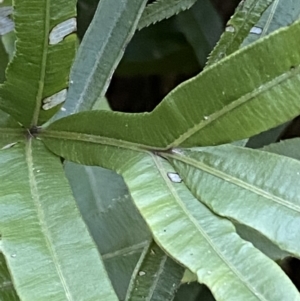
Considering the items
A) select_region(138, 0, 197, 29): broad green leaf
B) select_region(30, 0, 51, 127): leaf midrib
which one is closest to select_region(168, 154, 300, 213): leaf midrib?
select_region(30, 0, 51, 127): leaf midrib

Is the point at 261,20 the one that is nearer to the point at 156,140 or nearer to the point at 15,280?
the point at 156,140

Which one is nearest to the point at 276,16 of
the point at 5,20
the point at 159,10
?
the point at 159,10

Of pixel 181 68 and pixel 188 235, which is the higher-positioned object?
pixel 188 235

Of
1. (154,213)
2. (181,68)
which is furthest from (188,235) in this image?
(181,68)

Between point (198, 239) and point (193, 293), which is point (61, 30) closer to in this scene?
point (198, 239)

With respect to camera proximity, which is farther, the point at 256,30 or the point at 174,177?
the point at 256,30
